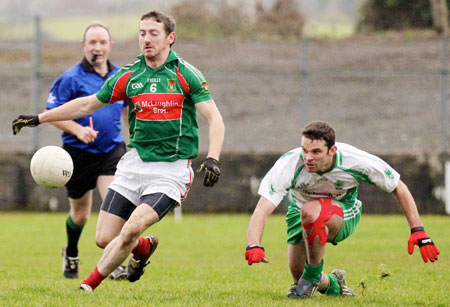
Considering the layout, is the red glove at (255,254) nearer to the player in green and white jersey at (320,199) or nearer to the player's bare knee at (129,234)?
the player in green and white jersey at (320,199)

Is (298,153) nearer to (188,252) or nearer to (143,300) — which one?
(143,300)

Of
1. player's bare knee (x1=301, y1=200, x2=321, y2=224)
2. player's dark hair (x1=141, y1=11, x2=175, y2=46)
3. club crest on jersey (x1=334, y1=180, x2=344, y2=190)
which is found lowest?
player's bare knee (x1=301, y1=200, x2=321, y2=224)

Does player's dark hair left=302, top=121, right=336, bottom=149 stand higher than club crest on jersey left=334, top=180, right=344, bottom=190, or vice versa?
player's dark hair left=302, top=121, right=336, bottom=149

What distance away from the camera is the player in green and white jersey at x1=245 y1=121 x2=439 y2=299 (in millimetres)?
6328

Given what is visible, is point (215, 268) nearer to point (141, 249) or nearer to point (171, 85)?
point (141, 249)

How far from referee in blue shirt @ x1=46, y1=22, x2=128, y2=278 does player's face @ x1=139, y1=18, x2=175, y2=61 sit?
179 cm

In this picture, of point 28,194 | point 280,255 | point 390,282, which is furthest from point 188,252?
point 28,194

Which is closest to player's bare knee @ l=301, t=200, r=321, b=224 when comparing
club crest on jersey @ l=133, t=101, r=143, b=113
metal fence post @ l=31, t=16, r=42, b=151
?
club crest on jersey @ l=133, t=101, r=143, b=113

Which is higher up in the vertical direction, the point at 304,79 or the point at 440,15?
the point at 440,15

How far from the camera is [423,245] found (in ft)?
20.6

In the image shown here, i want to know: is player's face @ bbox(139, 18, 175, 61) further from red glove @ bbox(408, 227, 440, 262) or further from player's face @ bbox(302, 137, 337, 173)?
red glove @ bbox(408, 227, 440, 262)

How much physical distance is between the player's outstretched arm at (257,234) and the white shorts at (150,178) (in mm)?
764

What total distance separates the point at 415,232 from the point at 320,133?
3.35 ft

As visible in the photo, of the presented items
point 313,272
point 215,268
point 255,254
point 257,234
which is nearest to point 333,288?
point 313,272
